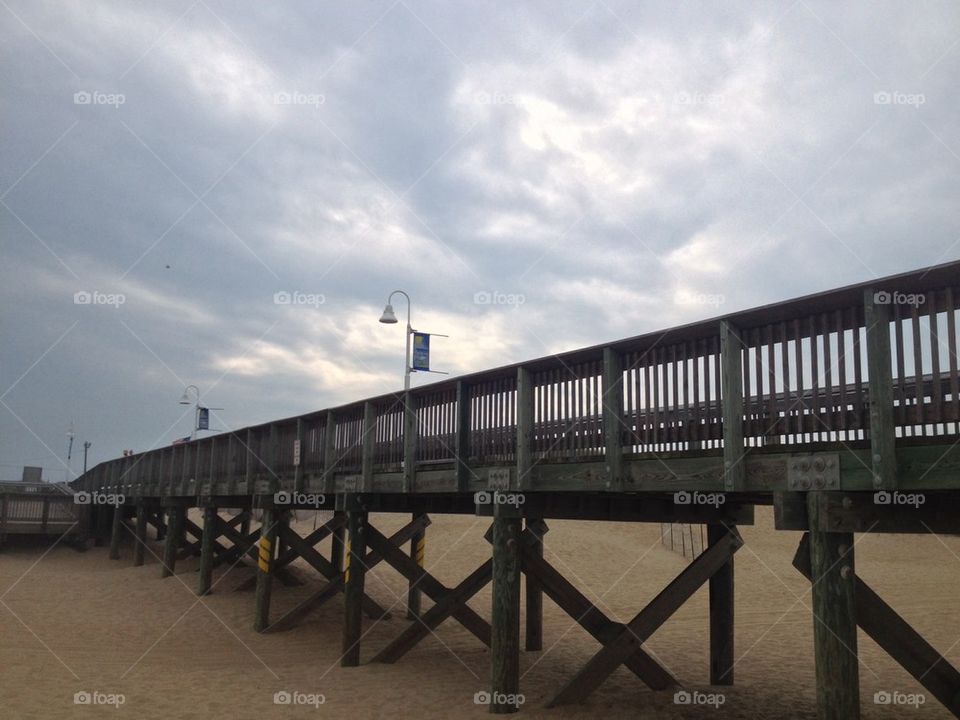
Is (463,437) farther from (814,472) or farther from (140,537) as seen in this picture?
(140,537)

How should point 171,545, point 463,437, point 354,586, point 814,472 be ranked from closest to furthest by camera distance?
1. point 814,472
2. point 463,437
3. point 354,586
4. point 171,545

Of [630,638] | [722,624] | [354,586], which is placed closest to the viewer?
[630,638]

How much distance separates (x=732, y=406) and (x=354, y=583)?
7967 millimetres

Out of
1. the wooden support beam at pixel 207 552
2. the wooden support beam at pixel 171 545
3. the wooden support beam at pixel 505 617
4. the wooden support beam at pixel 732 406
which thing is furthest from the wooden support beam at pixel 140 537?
the wooden support beam at pixel 732 406

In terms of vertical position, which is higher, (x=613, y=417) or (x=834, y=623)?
(x=613, y=417)

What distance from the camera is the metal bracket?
6.07 m

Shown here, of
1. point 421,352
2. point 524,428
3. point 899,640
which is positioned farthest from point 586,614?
point 421,352

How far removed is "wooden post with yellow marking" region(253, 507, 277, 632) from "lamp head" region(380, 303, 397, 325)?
8268mm

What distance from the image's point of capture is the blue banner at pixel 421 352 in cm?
2317

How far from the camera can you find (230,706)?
10.2 meters

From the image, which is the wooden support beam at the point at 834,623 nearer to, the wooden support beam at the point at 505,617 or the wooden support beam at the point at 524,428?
the wooden support beam at the point at 524,428

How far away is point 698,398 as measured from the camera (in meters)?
7.35

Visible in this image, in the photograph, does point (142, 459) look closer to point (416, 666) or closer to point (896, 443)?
point (416, 666)

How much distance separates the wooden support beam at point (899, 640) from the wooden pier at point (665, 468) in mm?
18
